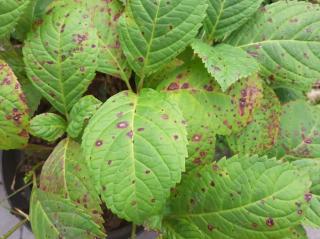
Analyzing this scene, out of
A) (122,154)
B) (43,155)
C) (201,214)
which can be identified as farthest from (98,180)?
(43,155)

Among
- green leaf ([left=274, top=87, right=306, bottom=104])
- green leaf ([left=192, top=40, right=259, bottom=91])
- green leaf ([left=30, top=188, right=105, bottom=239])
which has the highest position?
green leaf ([left=192, top=40, right=259, bottom=91])

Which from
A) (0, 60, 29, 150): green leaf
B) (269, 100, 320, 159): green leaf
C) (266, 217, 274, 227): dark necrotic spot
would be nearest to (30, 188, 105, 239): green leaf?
(0, 60, 29, 150): green leaf

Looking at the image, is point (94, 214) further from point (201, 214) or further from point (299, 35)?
point (299, 35)

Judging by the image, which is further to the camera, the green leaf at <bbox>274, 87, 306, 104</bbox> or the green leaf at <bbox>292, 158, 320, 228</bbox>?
the green leaf at <bbox>274, 87, 306, 104</bbox>

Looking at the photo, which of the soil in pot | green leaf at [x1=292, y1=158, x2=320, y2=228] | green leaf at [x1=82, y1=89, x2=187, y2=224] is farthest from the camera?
the soil in pot

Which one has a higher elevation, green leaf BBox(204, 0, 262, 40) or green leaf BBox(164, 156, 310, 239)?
green leaf BBox(204, 0, 262, 40)

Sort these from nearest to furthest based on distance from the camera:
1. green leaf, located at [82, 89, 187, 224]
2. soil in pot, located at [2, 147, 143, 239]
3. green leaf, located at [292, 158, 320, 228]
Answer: green leaf, located at [82, 89, 187, 224]
green leaf, located at [292, 158, 320, 228]
soil in pot, located at [2, 147, 143, 239]

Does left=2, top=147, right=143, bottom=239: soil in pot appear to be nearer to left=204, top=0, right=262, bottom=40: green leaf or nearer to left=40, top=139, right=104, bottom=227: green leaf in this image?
left=40, top=139, right=104, bottom=227: green leaf
